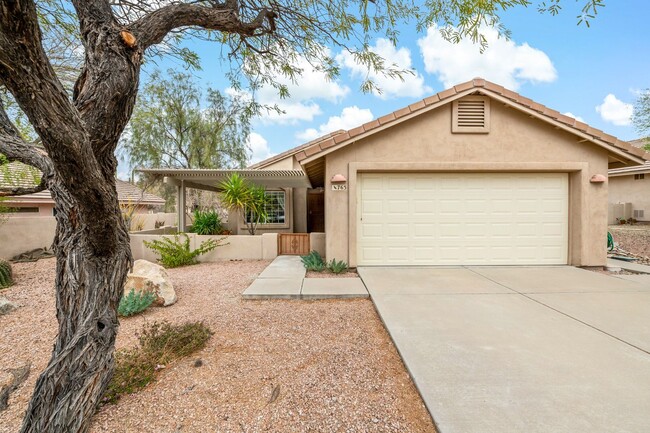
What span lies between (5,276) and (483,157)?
11.1 m

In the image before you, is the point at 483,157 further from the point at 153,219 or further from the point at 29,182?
the point at 153,219

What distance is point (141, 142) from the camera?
1884 cm

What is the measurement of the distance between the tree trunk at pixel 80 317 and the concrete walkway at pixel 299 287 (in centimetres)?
278

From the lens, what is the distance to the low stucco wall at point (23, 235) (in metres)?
8.88

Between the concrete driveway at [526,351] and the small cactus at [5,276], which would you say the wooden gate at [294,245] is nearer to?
the concrete driveway at [526,351]

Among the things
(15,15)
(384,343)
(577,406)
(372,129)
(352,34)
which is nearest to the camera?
(15,15)

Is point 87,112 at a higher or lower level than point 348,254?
higher

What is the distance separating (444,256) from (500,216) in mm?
1670

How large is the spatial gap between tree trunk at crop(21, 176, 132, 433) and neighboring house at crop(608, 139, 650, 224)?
2306 cm

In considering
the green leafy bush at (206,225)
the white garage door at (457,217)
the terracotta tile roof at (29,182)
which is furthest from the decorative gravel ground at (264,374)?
the green leafy bush at (206,225)

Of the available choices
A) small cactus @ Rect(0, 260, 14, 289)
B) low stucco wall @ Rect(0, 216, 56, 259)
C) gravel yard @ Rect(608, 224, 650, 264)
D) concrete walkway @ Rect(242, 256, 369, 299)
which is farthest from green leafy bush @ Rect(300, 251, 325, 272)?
low stucco wall @ Rect(0, 216, 56, 259)

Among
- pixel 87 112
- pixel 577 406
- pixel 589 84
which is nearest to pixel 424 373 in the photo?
pixel 577 406

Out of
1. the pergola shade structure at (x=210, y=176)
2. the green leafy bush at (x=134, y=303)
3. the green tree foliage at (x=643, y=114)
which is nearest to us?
the green leafy bush at (x=134, y=303)

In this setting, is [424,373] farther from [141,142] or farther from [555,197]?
[141,142]
